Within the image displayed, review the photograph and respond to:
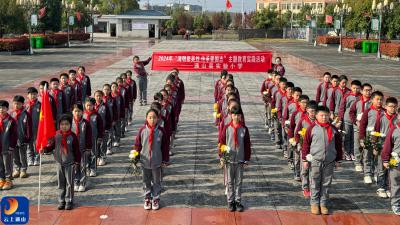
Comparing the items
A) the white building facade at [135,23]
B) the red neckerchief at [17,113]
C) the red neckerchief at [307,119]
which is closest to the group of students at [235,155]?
the red neckerchief at [307,119]

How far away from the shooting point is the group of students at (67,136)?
7.80 m

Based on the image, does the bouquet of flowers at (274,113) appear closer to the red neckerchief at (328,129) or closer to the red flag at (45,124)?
the red neckerchief at (328,129)

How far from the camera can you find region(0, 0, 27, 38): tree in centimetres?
3988

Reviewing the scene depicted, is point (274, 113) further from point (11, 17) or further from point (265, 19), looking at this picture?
point (265, 19)

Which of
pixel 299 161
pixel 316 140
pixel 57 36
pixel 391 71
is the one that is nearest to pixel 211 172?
pixel 299 161

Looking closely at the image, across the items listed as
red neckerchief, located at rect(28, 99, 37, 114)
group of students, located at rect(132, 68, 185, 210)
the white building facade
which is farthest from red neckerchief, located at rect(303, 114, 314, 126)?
the white building facade

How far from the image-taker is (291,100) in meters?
10.4

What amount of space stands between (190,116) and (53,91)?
5.21m

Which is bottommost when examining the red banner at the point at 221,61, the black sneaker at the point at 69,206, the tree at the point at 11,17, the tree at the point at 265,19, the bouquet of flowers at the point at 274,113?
Result: the black sneaker at the point at 69,206

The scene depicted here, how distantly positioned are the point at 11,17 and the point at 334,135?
38.6 meters

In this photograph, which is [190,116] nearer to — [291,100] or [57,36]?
[291,100]

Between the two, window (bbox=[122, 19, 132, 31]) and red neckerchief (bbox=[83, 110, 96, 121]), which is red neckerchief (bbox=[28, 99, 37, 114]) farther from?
window (bbox=[122, 19, 132, 31])

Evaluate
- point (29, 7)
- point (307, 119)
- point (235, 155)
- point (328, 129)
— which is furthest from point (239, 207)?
point (29, 7)

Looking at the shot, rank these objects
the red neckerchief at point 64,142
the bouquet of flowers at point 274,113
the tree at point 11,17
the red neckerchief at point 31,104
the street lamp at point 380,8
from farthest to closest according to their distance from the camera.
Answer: the tree at point 11,17 < the street lamp at point 380,8 < the bouquet of flowers at point 274,113 < the red neckerchief at point 31,104 < the red neckerchief at point 64,142
